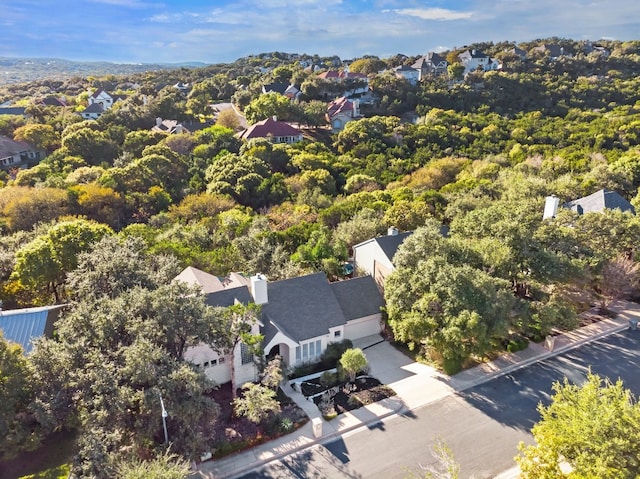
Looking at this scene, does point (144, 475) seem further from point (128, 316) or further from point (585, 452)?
point (585, 452)

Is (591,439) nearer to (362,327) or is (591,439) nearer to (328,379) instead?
(328,379)

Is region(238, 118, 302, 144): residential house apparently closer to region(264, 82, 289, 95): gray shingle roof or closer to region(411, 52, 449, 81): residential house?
region(264, 82, 289, 95): gray shingle roof

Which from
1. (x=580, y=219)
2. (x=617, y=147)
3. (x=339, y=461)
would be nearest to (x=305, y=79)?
(x=617, y=147)

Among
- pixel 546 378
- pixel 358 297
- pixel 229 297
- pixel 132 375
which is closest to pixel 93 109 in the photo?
pixel 229 297

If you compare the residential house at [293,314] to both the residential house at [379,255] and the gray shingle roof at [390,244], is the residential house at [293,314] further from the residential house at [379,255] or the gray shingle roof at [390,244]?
the gray shingle roof at [390,244]

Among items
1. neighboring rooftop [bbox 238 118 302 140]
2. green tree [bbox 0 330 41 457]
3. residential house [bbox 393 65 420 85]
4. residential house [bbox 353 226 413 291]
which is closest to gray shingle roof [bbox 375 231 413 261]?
residential house [bbox 353 226 413 291]

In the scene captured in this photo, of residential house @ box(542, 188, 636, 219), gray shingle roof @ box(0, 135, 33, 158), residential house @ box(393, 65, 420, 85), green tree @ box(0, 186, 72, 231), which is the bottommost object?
green tree @ box(0, 186, 72, 231)
